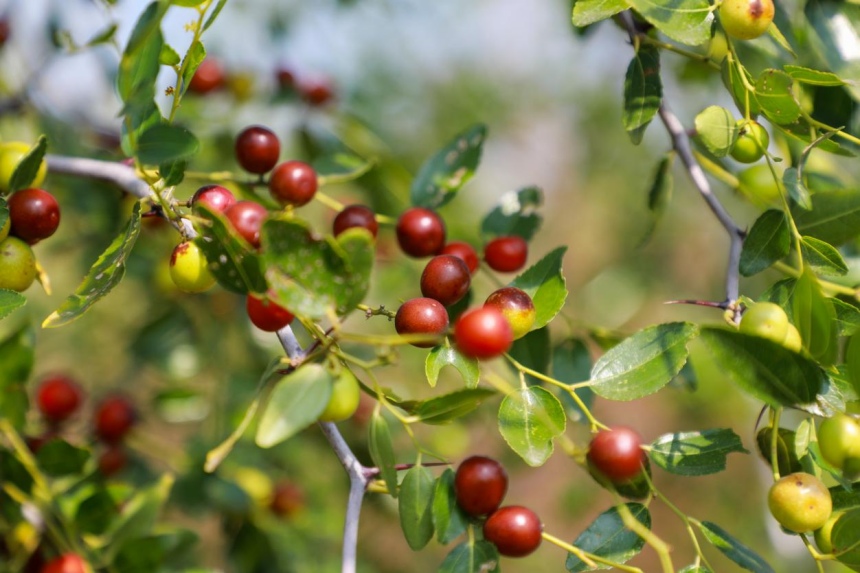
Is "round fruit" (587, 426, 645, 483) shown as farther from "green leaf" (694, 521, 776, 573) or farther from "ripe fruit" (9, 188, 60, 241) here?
"ripe fruit" (9, 188, 60, 241)

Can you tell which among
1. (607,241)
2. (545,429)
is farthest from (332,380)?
(607,241)

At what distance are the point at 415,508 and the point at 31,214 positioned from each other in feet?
1.66

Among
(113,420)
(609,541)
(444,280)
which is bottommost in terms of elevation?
(113,420)

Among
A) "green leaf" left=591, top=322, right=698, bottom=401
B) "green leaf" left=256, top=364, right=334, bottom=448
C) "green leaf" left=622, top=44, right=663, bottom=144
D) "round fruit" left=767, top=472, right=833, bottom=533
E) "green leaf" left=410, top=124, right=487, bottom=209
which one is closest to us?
"green leaf" left=256, top=364, right=334, bottom=448

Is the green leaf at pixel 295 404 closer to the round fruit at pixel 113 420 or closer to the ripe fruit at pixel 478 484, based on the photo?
the ripe fruit at pixel 478 484

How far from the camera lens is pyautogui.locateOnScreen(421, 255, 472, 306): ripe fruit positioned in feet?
2.60

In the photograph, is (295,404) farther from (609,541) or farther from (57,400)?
(57,400)

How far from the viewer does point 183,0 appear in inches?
28.4

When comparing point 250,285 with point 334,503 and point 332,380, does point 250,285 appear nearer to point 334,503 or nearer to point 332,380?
point 332,380

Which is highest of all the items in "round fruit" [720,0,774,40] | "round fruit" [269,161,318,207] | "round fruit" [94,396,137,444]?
"round fruit" [720,0,774,40]

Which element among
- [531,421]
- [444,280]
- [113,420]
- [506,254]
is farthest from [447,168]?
[113,420]

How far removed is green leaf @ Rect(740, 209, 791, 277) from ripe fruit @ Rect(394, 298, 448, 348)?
0.37 meters

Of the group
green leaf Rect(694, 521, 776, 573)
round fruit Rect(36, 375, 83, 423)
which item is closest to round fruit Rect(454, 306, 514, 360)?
green leaf Rect(694, 521, 776, 573)

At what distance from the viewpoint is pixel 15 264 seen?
2.61ft
